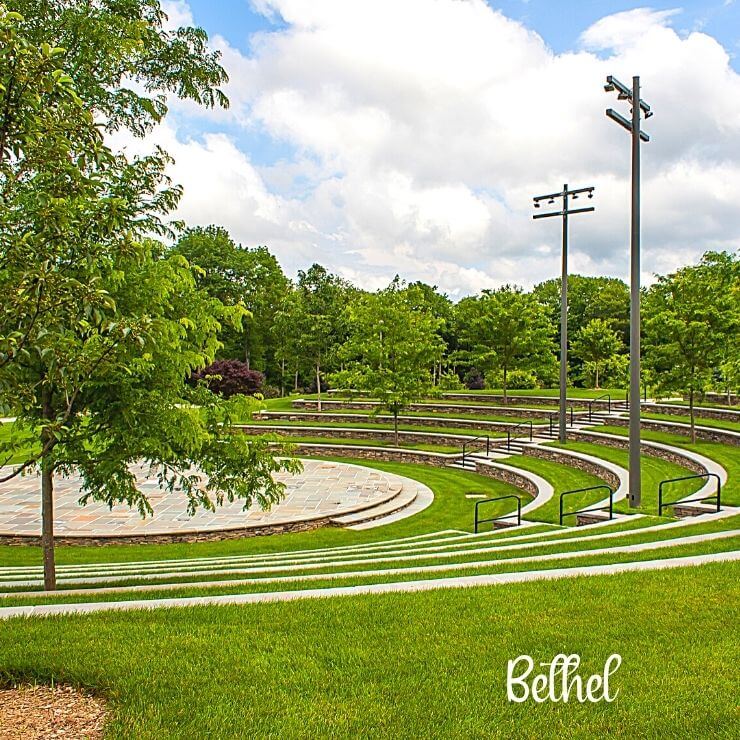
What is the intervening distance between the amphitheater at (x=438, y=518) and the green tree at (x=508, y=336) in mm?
2291

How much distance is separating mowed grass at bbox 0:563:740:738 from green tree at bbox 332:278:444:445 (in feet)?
69.9

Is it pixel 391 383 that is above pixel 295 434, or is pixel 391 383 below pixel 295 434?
above

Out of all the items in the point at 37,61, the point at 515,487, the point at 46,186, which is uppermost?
the point at 37,61

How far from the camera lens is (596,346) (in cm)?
4034

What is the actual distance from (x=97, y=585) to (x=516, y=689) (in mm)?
6131

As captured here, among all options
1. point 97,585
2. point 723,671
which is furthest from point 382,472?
point 723,671

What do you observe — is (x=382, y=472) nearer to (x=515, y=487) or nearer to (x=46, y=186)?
(x=515, y=487)

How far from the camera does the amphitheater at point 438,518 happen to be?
745cm

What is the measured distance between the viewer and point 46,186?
5160mm

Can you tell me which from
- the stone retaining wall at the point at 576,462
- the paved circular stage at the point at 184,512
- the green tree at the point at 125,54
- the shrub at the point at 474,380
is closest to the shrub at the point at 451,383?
the shrub at the point at 474,380

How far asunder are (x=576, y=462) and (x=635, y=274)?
921cm

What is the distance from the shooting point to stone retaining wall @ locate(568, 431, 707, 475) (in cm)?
1794

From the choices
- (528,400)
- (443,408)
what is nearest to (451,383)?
(443,408)

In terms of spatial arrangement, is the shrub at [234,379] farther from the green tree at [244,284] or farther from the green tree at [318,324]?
the green tree at [244,284]
